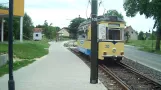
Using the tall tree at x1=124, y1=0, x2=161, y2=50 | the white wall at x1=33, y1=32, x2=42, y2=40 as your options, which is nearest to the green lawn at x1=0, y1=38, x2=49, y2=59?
the tall tree at x1=124, y1=0, x2=161, y2=50

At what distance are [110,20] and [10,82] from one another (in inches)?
529

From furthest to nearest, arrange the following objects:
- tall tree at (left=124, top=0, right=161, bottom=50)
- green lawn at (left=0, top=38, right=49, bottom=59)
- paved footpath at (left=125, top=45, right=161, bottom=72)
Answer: tall tree at (left=124, top=0, right=161, bottom=50) → green lawn at (left=0, top=38, right=49, bottom=59) → paved footpath at (left=125, top=45, right=161, bottom=72)

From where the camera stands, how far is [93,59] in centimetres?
1309

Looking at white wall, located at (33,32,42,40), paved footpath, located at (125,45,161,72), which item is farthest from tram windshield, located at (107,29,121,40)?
white wall, located at (33,32,42,40)

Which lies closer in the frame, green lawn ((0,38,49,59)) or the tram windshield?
the tram windshield

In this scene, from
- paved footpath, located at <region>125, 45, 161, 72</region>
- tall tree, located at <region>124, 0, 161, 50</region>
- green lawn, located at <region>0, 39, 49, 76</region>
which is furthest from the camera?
tall tree, located at <region>124, 0, 161, 50</region>

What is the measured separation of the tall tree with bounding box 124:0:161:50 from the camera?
151ft

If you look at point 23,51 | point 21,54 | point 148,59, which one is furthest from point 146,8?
point 21,54

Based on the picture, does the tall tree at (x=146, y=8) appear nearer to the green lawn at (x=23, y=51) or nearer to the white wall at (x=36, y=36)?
the green lawn at (x=23, y=51)

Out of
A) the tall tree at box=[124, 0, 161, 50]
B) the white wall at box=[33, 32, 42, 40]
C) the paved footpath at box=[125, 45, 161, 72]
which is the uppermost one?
the tall tree at box=[124, 0, 161, 50]

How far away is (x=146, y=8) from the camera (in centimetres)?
4838

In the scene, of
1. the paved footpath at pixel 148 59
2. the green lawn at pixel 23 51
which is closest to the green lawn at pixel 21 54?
the green lawn at pixel 23 51

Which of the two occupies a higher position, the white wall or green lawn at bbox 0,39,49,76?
the white wall

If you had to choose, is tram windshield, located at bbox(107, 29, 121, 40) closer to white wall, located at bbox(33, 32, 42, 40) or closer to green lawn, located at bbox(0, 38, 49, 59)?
green lawn, located at bbox(0, 38, 49, 59)
